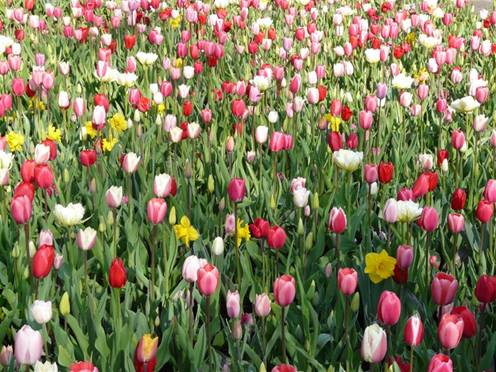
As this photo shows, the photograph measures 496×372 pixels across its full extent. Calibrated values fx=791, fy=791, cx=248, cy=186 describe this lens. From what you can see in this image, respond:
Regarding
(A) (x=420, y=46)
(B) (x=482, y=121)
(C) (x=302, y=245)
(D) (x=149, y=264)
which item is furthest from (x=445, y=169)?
(A) (x=420, y=46)

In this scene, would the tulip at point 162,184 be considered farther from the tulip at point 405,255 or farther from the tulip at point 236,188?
the tulip at point 405,255

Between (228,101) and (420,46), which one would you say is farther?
(420,46)

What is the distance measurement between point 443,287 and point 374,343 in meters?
0.26

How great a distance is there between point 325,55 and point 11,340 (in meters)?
3.53

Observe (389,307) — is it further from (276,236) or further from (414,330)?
(276,236)

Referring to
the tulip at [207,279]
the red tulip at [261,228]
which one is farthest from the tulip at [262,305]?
the red tulip at [261,228]

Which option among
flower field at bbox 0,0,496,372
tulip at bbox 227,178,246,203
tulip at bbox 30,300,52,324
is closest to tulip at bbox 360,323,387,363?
flower field at bbox 0,0,496,372

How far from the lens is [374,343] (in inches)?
58.1

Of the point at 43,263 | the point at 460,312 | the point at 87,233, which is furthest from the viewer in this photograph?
the point at 87,233

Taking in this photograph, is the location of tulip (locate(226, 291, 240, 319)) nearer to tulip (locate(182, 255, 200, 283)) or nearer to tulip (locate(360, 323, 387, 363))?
tulip (locate(182, 255, 200, 283))

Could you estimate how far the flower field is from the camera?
1.79m

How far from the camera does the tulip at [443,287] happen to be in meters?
1.65

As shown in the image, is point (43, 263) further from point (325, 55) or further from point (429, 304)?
point (325, 55)

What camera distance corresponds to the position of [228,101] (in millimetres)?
3934
